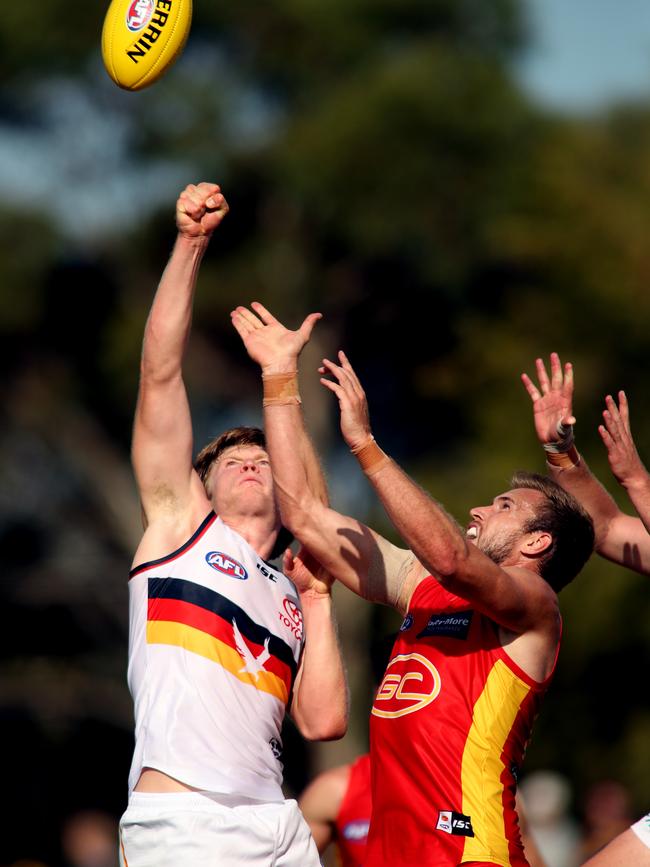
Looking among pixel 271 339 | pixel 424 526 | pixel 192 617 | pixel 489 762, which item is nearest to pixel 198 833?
pixel 192 617

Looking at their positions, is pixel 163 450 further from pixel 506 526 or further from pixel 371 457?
pixel 506 526

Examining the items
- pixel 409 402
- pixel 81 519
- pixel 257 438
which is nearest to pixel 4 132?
pixel 81 519

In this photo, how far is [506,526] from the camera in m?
5.70

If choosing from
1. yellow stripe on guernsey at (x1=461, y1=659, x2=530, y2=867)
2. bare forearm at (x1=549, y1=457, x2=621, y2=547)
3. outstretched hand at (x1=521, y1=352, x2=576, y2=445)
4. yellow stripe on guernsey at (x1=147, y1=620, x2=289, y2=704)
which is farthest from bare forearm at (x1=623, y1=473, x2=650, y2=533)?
yellow stripe on guernsey at (x1=147, y1=620, x2=289, y2=704)

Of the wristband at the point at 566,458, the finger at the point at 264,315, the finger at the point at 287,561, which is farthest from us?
the wristband at the point at 566,458

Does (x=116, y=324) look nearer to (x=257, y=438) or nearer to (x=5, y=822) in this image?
(x=5, y=822)

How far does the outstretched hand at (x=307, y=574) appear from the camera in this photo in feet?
19.2

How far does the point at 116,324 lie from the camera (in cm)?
2342

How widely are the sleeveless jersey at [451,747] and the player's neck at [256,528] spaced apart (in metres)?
0.76

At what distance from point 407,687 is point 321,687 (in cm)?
36

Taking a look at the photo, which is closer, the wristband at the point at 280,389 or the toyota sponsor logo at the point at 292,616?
the wristband at the point at 280,389

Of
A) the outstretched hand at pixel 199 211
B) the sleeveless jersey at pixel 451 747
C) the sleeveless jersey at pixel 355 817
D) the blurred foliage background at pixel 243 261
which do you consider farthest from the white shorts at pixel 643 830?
the blurred foliage background at pixel 243 261

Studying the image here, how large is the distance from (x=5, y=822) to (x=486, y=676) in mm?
20684

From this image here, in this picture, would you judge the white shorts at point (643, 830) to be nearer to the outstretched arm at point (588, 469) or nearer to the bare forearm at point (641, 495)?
the outstretched arm at point (588, 469)
